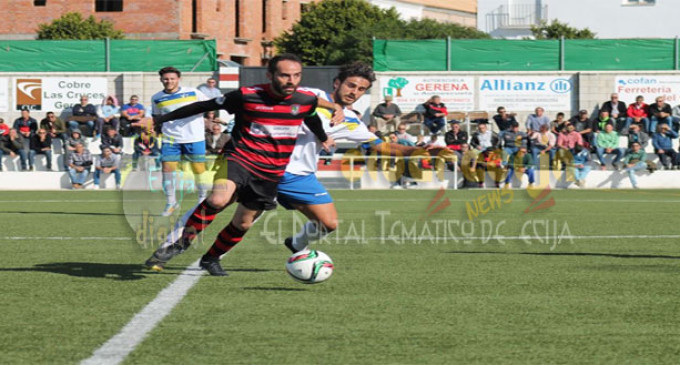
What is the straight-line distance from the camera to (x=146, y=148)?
21.9 metres

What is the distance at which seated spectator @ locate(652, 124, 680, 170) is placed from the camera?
25359 mm

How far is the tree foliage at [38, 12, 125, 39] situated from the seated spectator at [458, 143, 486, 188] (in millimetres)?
35352

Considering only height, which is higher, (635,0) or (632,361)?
(635,0)

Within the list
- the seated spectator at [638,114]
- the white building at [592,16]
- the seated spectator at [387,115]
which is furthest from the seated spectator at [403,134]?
the white building at [592,16]

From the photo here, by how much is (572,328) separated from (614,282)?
6.45 ft

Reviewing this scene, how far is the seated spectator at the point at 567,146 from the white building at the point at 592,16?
36.2m

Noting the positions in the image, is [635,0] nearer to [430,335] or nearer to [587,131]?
[587,131]

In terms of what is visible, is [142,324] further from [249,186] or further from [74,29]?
[74,29]

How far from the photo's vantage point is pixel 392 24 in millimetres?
60219

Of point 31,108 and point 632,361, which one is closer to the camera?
point 632,361

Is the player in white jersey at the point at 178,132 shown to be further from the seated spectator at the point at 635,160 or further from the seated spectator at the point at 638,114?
the seated spectator at the point at 638,114

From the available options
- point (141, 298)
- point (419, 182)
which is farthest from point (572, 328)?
point (419, 182)

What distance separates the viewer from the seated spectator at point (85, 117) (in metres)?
26.3

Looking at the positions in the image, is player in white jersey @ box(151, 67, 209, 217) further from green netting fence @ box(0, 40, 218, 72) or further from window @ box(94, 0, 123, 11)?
window @ box(94, 0, 123, 11)
